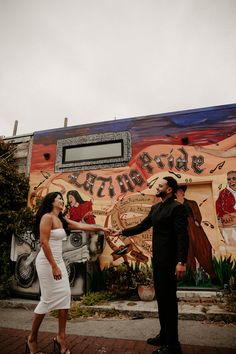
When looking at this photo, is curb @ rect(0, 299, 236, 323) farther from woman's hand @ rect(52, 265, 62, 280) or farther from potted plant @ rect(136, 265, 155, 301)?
woman's hand @ rect(52, 265, 62, 280)

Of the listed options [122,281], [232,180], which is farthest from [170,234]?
[232,180]

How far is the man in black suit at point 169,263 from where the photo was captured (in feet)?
9.25

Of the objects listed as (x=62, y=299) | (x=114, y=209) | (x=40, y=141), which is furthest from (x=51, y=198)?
(x=40, y=141)

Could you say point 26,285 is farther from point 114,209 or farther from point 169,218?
point 169,218

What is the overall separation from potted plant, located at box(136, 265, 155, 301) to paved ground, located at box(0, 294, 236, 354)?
8.1 inches

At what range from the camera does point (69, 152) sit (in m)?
7.59

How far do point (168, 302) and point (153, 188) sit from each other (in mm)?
3777

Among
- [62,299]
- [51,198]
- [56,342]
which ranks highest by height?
[51,198]

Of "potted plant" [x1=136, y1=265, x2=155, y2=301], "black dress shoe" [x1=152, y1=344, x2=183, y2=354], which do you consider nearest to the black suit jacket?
"black dress shoe" [x1=152, y1=344, x2=183, y2=354]

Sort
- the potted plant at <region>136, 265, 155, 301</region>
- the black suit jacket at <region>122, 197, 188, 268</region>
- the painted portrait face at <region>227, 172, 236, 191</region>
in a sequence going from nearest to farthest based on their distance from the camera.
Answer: the black suit jacket at <region>122, 197, 188, 268</region> → the potted plant at <region>136, 265, 155, 301</region> → the painted portrait face at <region>227, 172, 236, 191</region>

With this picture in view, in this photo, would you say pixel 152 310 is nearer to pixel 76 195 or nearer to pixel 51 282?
A: pixel 51 282

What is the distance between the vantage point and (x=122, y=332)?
3.73 meters

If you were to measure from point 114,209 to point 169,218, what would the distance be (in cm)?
365

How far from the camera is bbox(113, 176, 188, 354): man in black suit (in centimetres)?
282
